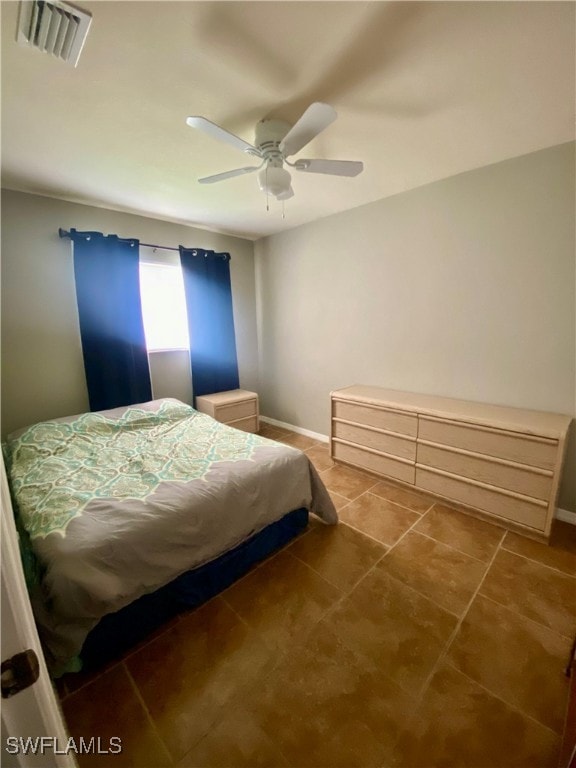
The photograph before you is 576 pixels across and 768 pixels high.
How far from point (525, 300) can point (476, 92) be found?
1272mm

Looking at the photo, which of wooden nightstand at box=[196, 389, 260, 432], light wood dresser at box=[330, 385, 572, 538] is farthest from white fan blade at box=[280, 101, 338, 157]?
wooden nightstand at box=[196, 389, 260, 432]

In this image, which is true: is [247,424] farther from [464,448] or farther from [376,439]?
[464,448]

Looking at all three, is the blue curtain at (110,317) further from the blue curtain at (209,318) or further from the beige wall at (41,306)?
the blue curtain at (209,318)

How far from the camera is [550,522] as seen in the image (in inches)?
72.8

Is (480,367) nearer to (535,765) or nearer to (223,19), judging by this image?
(535,765)

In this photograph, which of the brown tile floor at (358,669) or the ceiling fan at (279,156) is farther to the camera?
the ceiling fan at (279,156)

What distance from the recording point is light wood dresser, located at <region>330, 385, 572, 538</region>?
1.86 meters

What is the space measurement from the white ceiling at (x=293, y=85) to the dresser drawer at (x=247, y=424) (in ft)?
7.56

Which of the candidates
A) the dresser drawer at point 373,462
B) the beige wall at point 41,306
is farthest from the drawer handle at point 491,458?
the beige wall at point 41,306

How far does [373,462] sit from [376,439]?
0.72ft

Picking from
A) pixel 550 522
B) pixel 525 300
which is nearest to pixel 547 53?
pixel 525 300

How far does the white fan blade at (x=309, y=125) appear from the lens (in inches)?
49.0

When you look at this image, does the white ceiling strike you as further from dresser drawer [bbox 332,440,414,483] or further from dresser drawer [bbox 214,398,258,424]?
dresser drawer [bbox 332,440,414,483]

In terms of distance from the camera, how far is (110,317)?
2875 millimetres
